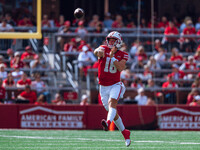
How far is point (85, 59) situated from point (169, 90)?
2919mm

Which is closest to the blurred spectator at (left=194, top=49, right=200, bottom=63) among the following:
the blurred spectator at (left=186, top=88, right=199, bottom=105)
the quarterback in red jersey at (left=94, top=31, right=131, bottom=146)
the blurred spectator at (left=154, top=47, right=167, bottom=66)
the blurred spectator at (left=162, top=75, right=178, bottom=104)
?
the blurred spectator at (left=154, top=47, right=167, bottom=66)

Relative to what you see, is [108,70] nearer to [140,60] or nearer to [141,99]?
[141,99]

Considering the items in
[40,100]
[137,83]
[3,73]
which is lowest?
[40,100]

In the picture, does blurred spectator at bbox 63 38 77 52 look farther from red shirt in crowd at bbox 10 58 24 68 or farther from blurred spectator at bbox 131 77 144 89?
blurred spectator at bbox 131 77 144 89

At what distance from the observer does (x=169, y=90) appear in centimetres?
1647

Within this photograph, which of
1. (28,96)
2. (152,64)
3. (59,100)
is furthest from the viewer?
(152,64)

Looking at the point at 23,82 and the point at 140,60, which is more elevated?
the point at 140,60

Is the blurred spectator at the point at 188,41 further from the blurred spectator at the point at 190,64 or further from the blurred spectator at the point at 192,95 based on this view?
the blurred spectator at the point at 192,95

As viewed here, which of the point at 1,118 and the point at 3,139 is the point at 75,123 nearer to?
the point at 1,118

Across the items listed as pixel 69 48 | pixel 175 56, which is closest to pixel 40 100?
pixel 69 48

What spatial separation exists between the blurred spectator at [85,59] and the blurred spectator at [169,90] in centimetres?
248

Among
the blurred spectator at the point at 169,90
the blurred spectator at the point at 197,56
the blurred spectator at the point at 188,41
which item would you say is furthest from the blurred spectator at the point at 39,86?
the blurred spectator at the point at 188,41

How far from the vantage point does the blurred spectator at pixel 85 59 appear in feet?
54.8

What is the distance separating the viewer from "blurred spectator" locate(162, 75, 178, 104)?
16.4 m
